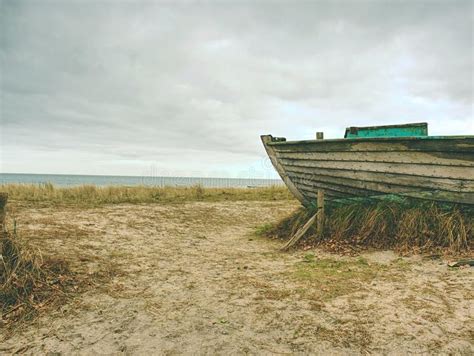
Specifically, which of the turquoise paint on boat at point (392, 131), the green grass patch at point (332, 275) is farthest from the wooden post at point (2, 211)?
the turquoise paint on boat at point (392, 131)

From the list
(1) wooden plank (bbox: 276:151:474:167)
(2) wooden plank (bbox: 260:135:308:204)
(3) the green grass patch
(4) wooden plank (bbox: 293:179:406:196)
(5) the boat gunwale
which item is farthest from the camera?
(2) wooden plank (bbox: 260:135:308:204)

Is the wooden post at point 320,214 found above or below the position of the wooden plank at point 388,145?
below

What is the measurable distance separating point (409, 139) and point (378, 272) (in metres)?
2.30

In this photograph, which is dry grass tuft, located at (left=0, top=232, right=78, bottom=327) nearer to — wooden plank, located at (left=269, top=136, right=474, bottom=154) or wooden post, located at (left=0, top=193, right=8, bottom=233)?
wooden post, located at (left=0, top=193, right=8, bottom=233)

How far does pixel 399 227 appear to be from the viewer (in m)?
5.84

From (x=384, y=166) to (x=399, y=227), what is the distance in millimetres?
1080

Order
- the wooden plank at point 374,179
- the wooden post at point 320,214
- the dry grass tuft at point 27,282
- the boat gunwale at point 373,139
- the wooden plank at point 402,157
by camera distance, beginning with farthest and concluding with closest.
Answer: the wooden post at point 320,214 < the wooden plank at point 374,179 < the wooden plank at point 402,157 < the boat gunwale at point 373,139 < the dry grass tuft at point 27,282

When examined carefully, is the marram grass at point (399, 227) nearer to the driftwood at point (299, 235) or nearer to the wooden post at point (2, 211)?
the driftwood at point (299, 235)

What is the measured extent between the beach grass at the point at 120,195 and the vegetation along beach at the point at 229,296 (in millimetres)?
6230

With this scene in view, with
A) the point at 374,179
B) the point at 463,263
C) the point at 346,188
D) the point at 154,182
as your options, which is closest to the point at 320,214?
the point at 346,188

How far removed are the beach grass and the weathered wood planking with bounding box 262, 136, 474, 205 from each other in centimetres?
755

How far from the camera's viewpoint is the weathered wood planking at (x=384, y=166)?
5332 millimetres

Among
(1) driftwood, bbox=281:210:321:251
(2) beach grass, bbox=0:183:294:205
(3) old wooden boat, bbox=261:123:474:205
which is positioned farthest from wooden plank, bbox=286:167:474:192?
(2) beach grass, bbox=0:183:294:205

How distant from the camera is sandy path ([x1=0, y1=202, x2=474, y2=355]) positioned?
293cm
